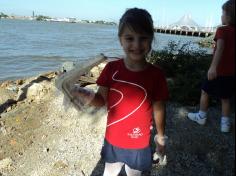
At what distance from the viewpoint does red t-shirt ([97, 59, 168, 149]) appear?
2869mm

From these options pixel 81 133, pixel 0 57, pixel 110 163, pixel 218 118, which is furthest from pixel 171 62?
pixel 0 57

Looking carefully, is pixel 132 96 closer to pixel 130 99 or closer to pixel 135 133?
pixel 130 99

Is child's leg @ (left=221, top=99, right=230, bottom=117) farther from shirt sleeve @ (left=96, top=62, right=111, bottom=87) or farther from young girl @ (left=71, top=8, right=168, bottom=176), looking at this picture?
shirt sleeve @ (left=96, top=62, right=111, bottom=87)

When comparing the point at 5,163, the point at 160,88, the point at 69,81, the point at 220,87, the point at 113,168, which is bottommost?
the point at 5,163

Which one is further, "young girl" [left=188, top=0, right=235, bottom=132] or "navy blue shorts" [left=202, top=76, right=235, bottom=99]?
"navy blue shorts" [left=202, top=76, right=235, bottom=99]

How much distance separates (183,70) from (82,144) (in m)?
3.04

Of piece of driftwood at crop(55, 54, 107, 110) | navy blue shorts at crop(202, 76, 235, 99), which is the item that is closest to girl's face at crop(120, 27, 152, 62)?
piece of driftwood at crop(55, 54, 107, 110)

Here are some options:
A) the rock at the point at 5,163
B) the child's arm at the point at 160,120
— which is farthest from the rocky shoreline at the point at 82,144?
the child's arm at the point at 160,120

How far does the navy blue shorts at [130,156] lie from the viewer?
2980mm

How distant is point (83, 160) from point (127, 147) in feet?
6.68

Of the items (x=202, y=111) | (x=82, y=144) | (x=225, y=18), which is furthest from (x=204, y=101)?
(x=82, y=144)

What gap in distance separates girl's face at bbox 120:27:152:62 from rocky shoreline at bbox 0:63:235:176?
5.09 ft

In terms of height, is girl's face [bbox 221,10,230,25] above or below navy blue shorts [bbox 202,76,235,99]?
above

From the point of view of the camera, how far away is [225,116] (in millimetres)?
5172
